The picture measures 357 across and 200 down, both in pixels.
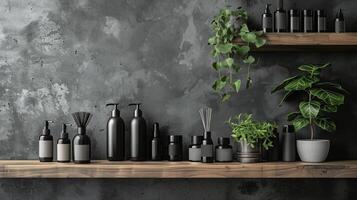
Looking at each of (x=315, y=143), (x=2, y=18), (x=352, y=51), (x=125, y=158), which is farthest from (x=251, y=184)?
(x=2, y=18)

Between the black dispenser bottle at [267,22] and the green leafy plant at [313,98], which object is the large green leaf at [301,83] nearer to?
the green leafy plant at [313,98]

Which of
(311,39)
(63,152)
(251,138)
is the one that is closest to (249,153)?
(251,138)

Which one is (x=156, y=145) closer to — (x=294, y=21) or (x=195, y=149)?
(x=195, y=149)

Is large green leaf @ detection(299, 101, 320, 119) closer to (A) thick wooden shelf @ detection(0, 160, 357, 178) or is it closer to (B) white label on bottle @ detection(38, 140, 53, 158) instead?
(A) thick wooden shelf @ detection(0, 160, 357, 178)

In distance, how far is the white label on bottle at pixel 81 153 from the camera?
303 cm

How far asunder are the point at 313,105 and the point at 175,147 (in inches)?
29.0

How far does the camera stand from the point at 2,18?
10.7 feet

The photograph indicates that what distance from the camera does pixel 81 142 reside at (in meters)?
3.06

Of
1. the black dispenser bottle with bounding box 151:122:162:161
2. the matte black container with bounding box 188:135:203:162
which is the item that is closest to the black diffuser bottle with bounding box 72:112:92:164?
the black dispenser bottle with bounding box 151:122:162:161

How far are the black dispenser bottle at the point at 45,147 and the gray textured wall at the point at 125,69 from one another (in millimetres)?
122

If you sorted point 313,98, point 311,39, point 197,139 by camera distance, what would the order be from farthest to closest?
point 313,98 → point 197,139 → point 311,39

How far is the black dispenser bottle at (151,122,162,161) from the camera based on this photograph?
3.16 metres

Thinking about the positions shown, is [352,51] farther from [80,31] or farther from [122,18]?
[80,31]

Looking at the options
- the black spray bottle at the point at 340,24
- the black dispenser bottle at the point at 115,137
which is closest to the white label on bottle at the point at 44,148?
the black dispenser bottle at the point at 115,137
